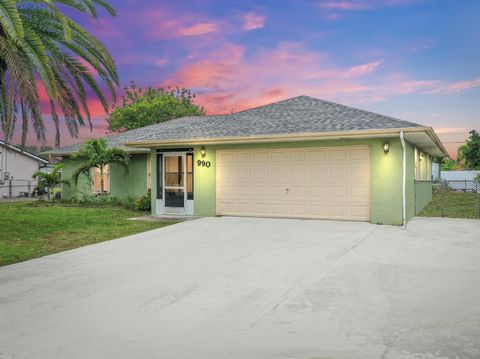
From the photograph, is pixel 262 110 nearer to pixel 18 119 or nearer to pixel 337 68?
pixel 337 68

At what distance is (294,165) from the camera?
12516 mm

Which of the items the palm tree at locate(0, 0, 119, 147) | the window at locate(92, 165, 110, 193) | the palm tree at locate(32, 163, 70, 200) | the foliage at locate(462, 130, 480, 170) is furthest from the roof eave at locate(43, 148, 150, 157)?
the foliage at locate(462, 130, 480, 170)

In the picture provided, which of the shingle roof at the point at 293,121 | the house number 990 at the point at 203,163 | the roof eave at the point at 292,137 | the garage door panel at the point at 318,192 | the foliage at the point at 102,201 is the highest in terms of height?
the shingle roof at the point at 293,121

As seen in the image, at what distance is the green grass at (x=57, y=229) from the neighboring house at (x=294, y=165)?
2.19 meters

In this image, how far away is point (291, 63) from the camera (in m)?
17.2

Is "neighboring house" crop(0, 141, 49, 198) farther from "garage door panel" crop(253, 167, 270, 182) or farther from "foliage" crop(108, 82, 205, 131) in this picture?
"garage door panel" crop(253, 167, 270, 182)

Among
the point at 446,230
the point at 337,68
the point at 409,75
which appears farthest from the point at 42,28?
the point at 409,75

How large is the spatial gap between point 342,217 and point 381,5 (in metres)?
8.08

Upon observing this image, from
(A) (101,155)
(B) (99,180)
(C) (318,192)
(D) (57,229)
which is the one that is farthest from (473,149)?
(D) (57,229)

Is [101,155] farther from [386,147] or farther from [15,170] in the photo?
[15,170]

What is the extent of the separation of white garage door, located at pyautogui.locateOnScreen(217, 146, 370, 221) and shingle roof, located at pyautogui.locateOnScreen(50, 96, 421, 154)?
28.8 inches

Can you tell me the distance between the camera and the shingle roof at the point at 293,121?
11.6m

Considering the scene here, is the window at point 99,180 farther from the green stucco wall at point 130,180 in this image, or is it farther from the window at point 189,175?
the window at point 189,175

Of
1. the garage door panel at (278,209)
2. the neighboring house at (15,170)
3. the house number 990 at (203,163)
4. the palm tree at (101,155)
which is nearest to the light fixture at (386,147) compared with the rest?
the garage door panel at (278,209)
